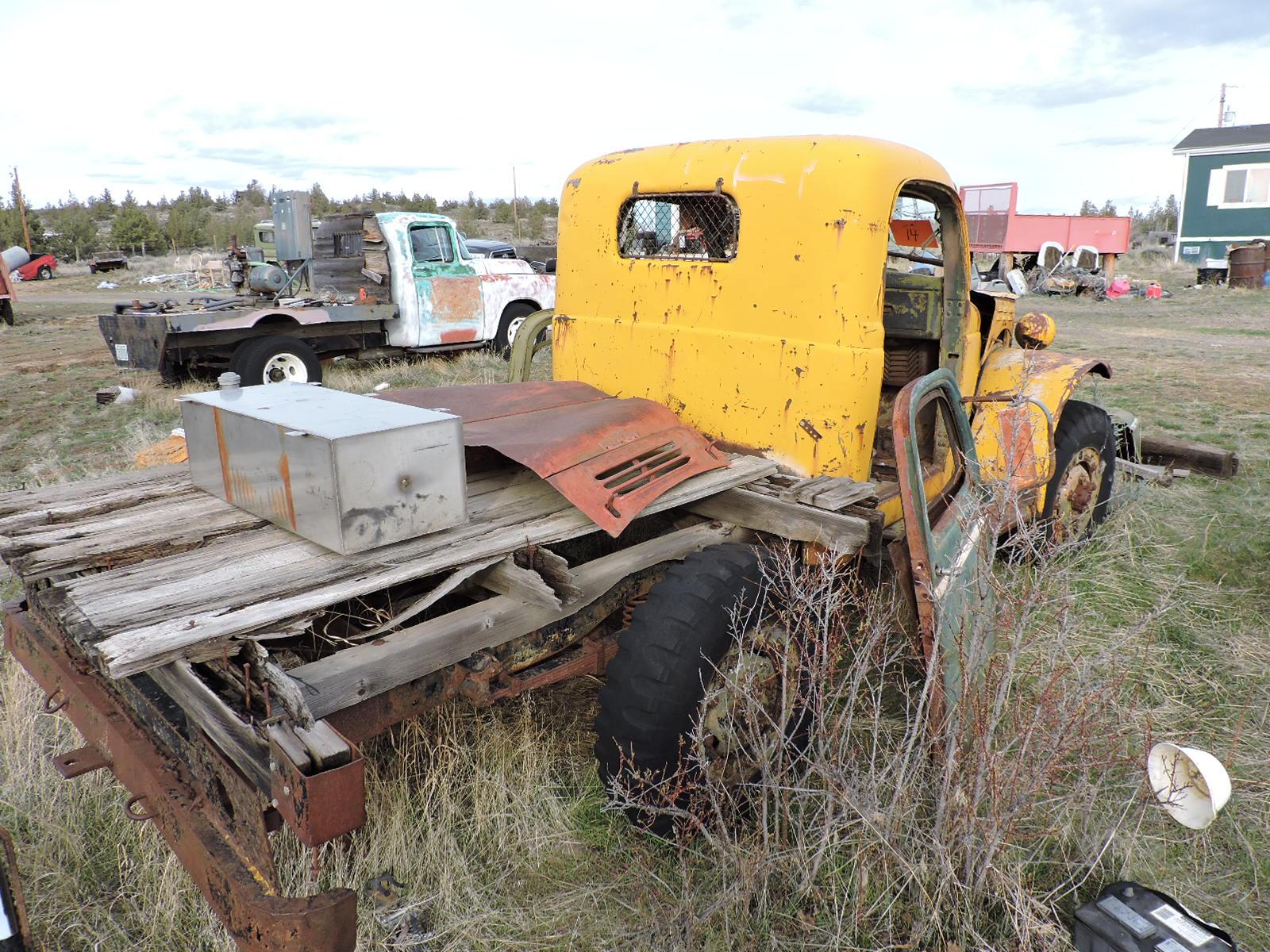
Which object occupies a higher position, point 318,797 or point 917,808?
point 318,797

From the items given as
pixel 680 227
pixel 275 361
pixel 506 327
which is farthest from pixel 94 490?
pixel 506 327

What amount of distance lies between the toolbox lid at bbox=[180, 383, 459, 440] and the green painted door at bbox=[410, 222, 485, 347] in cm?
779

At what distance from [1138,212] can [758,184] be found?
2183 inches

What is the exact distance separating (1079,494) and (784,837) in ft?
10.4

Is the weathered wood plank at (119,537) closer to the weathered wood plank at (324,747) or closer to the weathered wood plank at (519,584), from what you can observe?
the weathered wood plank at (519,584)

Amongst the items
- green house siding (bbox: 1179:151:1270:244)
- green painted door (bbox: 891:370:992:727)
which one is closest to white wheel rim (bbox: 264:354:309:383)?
green painted door (bbox: 891:370:992:727)

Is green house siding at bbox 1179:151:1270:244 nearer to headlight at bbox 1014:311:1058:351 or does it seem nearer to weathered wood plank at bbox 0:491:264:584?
headlight at bbox 1014:311:1058:351

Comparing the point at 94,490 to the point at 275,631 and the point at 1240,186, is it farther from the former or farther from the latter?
the point at 1240,186

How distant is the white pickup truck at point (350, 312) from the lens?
30.0 ft

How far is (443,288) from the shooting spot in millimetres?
10594

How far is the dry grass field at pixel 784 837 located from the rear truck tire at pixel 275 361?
5.93 meters

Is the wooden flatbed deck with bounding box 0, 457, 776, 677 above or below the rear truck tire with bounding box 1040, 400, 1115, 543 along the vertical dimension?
above

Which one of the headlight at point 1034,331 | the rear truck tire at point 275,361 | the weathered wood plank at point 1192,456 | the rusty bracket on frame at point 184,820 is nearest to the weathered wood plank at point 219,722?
the rusty bracket on frame at point 184,820

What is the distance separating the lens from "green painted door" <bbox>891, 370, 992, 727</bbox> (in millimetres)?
2402
